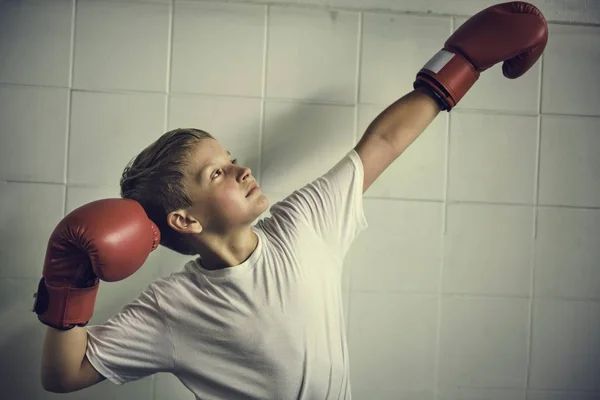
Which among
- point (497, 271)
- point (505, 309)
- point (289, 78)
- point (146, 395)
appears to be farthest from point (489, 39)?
point (146, 395)

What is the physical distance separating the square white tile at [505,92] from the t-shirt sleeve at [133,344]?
3.60 feet

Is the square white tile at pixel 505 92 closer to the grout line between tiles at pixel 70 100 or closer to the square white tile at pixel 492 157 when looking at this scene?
the square white tile at pixel 492 157

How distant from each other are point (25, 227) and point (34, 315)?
26 centimetres

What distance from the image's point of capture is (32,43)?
156cm

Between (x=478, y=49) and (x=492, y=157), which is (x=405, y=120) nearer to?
(x=478, y=49)

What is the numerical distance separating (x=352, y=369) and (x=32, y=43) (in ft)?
4.46

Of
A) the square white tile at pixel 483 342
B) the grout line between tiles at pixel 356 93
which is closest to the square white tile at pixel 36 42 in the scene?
the grout line between tiles at pixel 356 93

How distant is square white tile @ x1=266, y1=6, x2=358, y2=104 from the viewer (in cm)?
160

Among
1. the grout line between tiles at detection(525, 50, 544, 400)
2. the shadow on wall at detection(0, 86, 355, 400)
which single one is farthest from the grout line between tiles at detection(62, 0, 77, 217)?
the grout line between tiles at detection(525, 50, 544, 400)

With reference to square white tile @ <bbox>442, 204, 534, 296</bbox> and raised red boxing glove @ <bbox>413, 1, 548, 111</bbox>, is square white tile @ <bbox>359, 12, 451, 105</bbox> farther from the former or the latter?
square white tile @ <bbox>442, 204, 534, 296</bbox>

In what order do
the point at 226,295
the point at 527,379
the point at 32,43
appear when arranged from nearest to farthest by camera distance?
the point at 226,295 → the point at 32,43 → the point at 527,379

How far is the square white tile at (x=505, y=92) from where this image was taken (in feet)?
5.41

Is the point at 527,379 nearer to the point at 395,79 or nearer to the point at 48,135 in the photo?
the point at 395,79

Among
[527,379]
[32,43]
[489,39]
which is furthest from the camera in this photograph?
[527,379]
